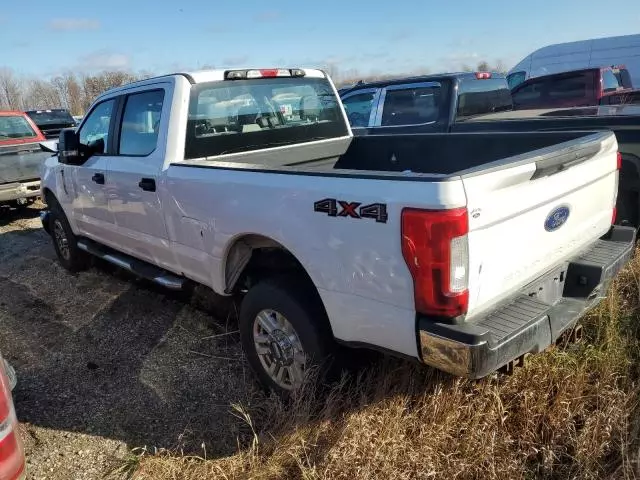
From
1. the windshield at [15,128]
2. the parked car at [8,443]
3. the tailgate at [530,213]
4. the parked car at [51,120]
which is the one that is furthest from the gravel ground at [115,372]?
the parked car at [51,120]

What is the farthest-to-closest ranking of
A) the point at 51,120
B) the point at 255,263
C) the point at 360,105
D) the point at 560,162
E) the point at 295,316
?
the point at 51,120
the point at 360,105
the point at 255,263
the point at 295,316
the point at 560,162

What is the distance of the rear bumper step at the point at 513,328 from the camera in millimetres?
2213

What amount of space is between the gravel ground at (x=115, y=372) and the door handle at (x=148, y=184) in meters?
1.21

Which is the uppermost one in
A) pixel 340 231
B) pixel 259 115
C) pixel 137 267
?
pixel 259 115

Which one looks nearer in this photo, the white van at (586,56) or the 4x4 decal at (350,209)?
the 4x4 decal at (350,209)

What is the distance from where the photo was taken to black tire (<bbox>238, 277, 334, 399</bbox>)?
287cm

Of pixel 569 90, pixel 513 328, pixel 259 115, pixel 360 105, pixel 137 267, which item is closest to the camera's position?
pixel 513 328

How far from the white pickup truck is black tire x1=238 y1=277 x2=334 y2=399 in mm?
11

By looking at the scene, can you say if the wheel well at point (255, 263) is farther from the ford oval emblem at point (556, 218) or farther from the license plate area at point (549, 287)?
the ford oval emblem at point (556, 218)

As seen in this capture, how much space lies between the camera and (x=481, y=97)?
712cm

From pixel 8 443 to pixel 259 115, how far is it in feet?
9.54

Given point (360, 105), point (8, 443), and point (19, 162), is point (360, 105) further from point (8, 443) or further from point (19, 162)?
point (8, 443)

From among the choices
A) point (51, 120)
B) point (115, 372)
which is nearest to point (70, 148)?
point (115, 372)

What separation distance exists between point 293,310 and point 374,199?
35.5 inches
